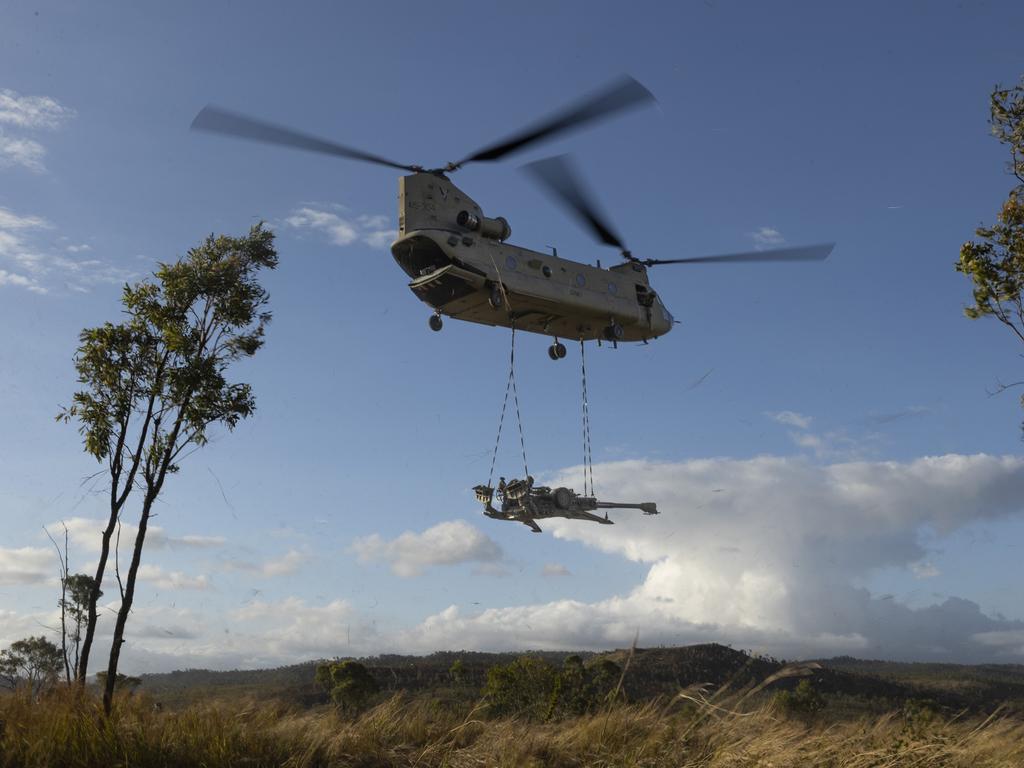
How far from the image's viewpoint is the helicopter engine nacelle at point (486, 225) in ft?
84.1

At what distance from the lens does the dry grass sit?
9.64 meters

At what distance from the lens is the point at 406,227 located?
2511 centimetres

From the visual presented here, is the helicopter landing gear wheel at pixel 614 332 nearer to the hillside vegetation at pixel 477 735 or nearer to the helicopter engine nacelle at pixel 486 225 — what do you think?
the helicopter engine nacelle at pixel 486 225

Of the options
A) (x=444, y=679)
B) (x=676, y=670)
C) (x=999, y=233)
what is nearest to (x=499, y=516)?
(x=999, y=233)

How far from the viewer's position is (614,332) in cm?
3000

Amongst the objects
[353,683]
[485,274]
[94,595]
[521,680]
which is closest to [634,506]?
[485,274]

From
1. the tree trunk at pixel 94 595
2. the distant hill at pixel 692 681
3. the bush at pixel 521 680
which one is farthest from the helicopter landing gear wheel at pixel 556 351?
the distant hill at pixel 692 681

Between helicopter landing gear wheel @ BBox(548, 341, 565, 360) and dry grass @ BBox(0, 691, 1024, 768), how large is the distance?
1871 cm

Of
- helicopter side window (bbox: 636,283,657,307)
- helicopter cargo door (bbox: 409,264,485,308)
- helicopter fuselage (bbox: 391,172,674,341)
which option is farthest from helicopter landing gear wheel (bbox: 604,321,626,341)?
helicopter cargo door (bbox: 409,264,485,308)

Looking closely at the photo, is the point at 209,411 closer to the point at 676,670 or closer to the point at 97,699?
the point at 97,699

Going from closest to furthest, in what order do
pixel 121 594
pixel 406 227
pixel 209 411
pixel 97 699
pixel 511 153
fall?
pixel 97 699, pixel 121 594, pixel 209 411, pixel 511 153, pixel 406 227

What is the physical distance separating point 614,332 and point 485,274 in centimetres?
632

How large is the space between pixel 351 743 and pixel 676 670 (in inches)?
4864

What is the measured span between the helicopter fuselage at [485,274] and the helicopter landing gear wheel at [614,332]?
0.04 meters
